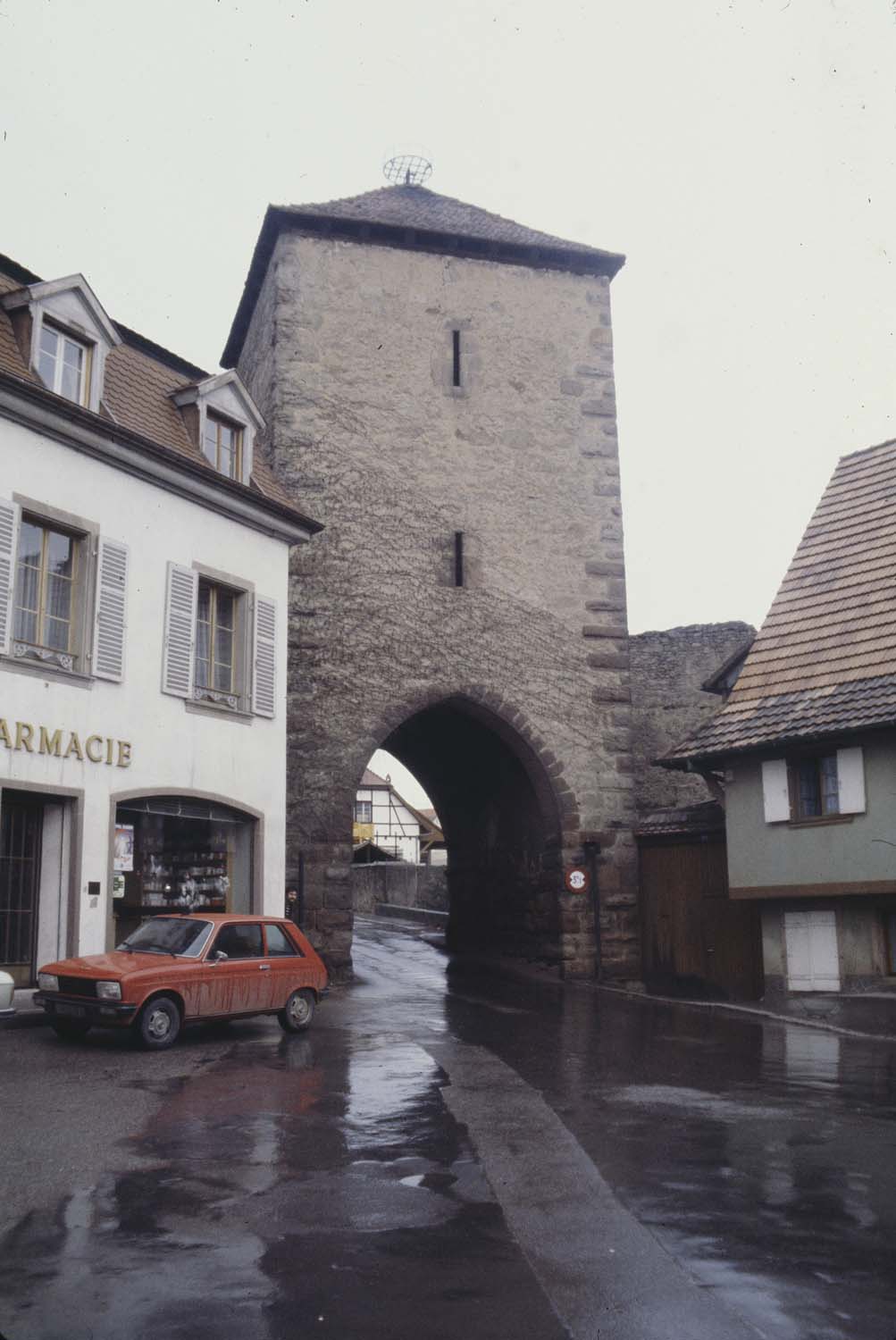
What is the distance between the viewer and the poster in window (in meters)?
14.7

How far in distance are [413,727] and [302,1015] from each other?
44.3 feet

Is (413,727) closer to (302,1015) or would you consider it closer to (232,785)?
(232,785)

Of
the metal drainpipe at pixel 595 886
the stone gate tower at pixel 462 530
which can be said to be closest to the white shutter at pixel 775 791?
the metal drainpipe at pixel 595 886

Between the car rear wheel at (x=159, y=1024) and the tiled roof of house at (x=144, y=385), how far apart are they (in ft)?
22.2

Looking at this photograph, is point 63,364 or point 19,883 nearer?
point 19,883

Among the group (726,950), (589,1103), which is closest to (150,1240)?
(589,1103)

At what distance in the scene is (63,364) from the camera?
596 inches

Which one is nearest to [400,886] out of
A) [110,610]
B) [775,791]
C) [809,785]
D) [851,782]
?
[775,791]

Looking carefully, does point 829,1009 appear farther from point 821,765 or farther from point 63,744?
point 63,744

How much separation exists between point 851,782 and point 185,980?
923 centimetres

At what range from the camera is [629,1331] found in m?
4.36

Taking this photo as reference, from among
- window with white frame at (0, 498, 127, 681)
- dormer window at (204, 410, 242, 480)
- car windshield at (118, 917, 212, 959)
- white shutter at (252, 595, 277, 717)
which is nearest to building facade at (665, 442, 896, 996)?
white shutter at (252, 595, 277, 717)

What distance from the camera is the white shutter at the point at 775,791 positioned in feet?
57.8

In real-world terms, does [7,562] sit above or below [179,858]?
above
